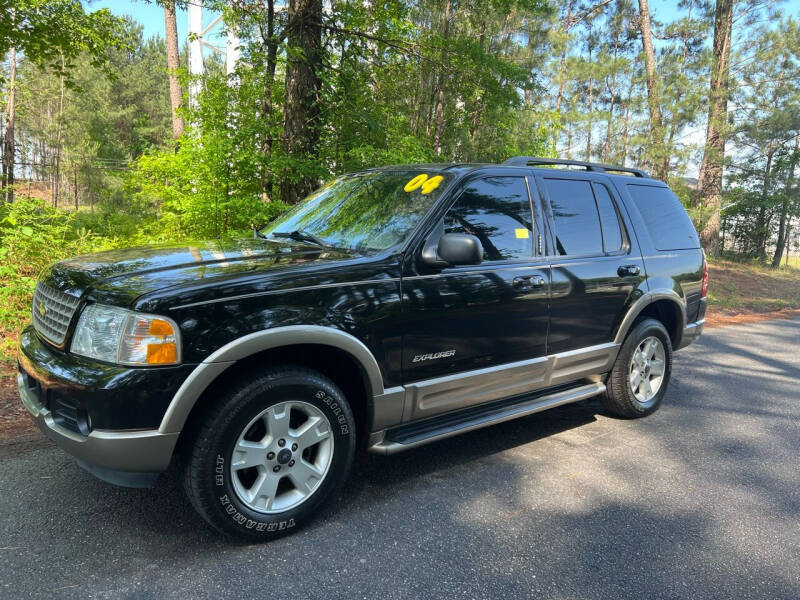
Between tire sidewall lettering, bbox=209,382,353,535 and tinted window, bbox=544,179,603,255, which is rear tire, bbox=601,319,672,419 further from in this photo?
tire sidewall lettering, bbox=209,382,353,535

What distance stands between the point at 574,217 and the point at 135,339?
314 centimetres

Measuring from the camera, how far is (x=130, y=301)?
2.48 metres

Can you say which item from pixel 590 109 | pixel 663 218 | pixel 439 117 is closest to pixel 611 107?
pixel 590 109

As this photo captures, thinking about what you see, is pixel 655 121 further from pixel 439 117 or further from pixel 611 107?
pixel 439 117

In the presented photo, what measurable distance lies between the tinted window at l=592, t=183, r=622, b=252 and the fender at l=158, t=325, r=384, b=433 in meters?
2.44

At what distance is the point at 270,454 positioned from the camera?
279cm

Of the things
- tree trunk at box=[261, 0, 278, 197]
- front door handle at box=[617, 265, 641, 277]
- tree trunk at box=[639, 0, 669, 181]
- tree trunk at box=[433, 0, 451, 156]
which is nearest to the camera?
→ front door handle at box=[617, 265, 641, 277]

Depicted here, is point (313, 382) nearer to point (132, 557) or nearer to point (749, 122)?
point (132, 557)

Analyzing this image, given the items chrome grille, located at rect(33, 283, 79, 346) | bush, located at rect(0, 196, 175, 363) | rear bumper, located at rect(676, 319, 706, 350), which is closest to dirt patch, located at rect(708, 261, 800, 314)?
rear bumper, located at rect(676, 319, 706, 350)

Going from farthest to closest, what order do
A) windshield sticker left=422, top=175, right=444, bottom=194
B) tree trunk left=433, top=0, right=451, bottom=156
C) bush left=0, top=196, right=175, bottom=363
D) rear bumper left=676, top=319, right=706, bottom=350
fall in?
tree trunk left=433, top=0, right=451, bottom=156 < bush left=0, top=196, right=175, bottom=363 < rear bumper left=676, top=319, right=706, bottom=350 < windshield sticker left=422, top=175, right=444, bottom=194

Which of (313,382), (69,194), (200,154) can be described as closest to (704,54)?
(200,154)

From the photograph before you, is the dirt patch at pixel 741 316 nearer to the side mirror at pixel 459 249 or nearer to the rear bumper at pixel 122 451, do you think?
A: the side mirror at pixel 459 249

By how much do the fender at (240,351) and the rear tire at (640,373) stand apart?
261 cm

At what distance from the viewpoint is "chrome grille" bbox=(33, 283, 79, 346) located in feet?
8.82
